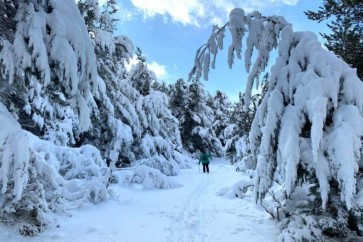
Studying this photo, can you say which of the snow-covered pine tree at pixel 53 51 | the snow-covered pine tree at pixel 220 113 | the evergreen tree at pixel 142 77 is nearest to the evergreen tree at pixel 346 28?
the snow-covered pine tree at pixel 53 51

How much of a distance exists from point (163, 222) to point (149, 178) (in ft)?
18.2

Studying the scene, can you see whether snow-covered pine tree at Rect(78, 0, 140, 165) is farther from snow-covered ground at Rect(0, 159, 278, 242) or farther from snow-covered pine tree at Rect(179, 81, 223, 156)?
snow-covered pine tree at Rect(179, 81, 223, 156)

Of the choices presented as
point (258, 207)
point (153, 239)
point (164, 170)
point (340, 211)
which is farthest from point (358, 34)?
point (164, 170)

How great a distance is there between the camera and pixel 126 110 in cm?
1847

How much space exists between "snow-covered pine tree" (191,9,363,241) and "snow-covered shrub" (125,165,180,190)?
7497 millimetres

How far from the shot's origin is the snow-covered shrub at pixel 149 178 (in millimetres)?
13289

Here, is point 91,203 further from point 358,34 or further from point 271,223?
point 358,34

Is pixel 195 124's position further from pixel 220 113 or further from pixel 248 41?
pixel 248 41

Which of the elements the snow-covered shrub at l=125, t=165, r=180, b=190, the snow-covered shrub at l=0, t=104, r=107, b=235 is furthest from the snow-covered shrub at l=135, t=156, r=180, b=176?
the snow-covered shrub at l=0, t=104, r=107, b=235

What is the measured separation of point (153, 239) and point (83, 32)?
3863 mm

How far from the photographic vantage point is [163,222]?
7801 millimetres

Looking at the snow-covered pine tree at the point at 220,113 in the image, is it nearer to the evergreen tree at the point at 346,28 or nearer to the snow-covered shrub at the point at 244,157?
the snow-covered shrub at the point at 244,157

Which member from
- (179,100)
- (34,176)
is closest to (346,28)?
(34,176)

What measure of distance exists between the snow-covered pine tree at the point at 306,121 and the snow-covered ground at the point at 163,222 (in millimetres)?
1322
